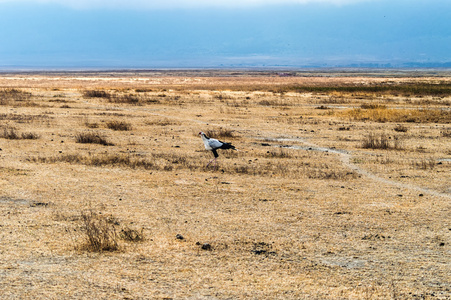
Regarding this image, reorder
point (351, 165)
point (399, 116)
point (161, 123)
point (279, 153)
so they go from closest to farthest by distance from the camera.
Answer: point (351, 165) < point (279, 153) < point (161, 123) < point (399, 116)

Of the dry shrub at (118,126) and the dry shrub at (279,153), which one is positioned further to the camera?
the dry shrub at (118,126)

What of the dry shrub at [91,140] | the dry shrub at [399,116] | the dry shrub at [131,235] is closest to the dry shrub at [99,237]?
the dry shrub at [131,235]

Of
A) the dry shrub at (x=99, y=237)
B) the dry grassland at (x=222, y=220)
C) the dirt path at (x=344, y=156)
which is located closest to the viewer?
the dry grassland at (x=222, y=220)

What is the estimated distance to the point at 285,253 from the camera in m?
8.12

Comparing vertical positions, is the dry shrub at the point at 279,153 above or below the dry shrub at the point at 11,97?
below

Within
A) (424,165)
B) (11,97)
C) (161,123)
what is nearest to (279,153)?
(424,165)

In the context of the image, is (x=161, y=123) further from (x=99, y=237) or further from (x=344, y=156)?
(x=99, y=237)

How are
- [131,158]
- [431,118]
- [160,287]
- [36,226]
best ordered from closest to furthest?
[160,287], [36,226], [131,158], [431,118]

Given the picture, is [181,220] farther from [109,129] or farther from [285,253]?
[109,129]

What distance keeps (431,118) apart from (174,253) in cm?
2794

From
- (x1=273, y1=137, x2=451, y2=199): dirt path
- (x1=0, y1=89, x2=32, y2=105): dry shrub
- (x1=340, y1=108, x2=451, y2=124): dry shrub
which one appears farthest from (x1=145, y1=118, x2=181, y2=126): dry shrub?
(x1=0, y1=89, x2=32, y2=105): dry shrub

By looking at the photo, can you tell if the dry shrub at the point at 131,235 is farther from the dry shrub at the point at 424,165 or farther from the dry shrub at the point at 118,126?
the dry shrub at the point at 118,126

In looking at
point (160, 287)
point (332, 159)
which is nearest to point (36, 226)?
point (160, 287)

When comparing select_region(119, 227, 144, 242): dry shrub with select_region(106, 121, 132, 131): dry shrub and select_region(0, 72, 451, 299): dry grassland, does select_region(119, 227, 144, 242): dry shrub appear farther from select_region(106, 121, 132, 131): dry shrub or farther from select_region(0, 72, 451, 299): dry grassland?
select_region(106, 121, 132, 131): dry shrub
